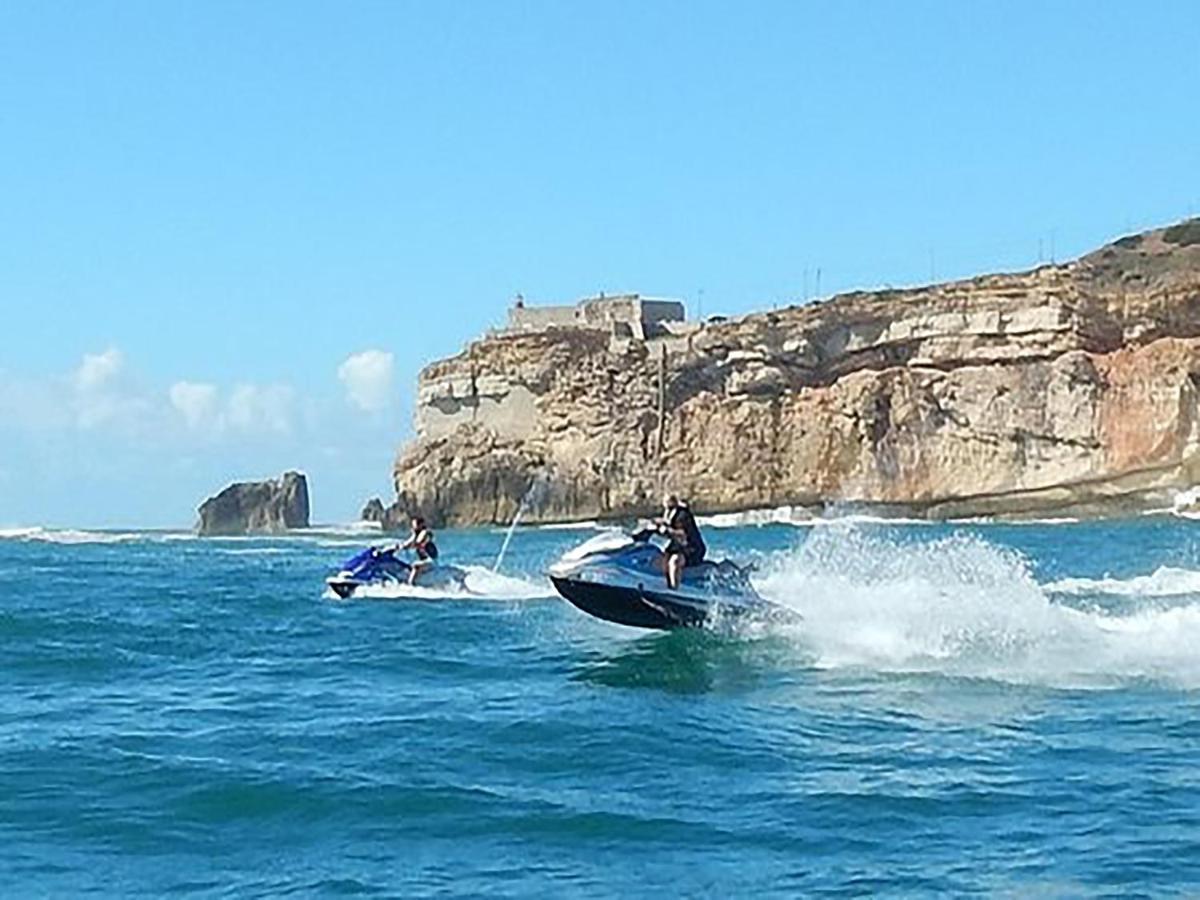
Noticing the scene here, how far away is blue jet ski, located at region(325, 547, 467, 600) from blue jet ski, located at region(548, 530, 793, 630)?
1207cm

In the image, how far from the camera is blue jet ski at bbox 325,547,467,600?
35.4 m

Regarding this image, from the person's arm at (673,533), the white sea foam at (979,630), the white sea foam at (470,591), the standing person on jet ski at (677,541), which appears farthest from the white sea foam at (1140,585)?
the person's arm at (673,533)

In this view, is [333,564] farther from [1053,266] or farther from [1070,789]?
[1053,266]

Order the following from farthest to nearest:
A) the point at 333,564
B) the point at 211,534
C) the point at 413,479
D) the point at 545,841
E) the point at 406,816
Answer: the point at 211,534 < the point at 413,479 < the point at 333,564 < the point at 406,816 < the point at 545,841

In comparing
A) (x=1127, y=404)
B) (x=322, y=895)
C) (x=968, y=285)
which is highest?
(x=968, y=285)

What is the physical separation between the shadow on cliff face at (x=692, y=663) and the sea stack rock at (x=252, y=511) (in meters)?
100

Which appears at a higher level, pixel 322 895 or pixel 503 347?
pixel 503 347

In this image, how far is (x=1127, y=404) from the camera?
90.2m

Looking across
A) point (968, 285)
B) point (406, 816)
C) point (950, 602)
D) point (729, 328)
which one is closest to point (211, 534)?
point (729, 328)

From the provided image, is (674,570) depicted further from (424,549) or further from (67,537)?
(67,537)

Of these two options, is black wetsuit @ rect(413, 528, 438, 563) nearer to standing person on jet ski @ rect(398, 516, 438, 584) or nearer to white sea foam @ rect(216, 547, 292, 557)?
standing person on jet ski @ rect(398, 516, 438, 584)

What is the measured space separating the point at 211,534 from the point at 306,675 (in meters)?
100

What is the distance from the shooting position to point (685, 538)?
917 inches

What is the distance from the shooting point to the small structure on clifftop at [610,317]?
4281 inches
